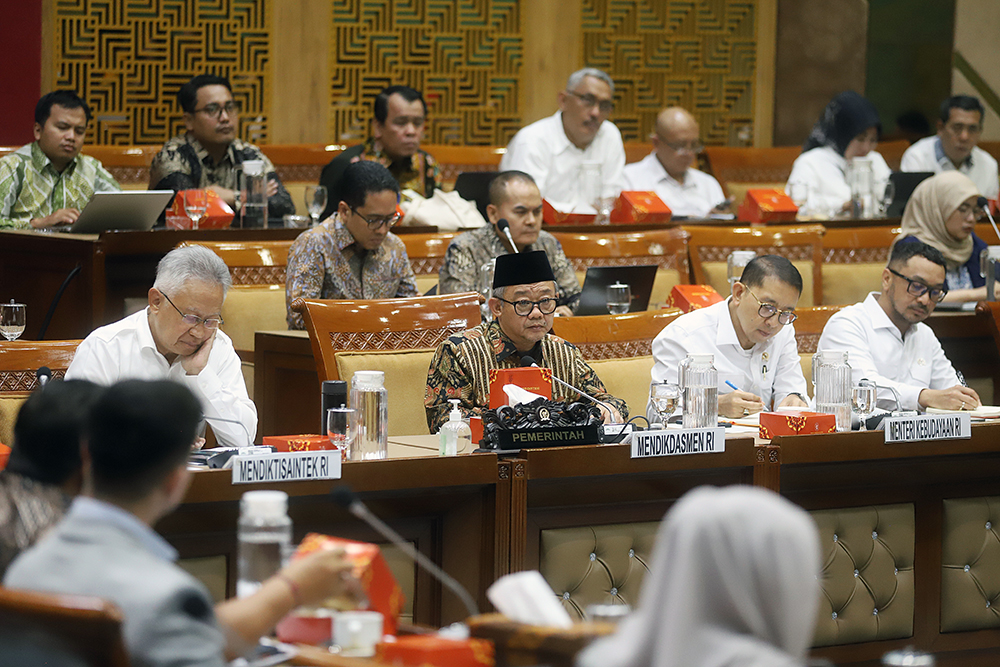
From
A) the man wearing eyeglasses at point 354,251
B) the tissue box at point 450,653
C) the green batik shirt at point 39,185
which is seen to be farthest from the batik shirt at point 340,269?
the tissue box at point 450,653

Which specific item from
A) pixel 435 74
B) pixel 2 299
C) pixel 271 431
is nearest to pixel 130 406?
pixel 271 431

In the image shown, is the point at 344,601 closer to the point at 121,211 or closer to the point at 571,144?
the point at 121,211

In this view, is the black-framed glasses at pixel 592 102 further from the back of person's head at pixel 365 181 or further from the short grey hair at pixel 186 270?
the short grey hair at pixel 186 270

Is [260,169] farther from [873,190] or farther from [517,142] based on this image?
[873,190]

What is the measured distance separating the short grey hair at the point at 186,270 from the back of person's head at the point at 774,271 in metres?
1.60

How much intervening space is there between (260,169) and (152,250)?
3.08ft

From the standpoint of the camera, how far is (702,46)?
29.7ft

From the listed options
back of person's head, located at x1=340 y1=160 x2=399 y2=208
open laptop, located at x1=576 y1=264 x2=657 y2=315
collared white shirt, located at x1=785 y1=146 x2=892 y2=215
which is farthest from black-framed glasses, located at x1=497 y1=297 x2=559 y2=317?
collared white shirt, located at x1=785 y1=146 x2=892 y2=215

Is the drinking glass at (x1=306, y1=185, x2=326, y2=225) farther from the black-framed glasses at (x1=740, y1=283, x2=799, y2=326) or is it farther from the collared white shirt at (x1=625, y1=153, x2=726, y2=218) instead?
the collared white shirt at (x1=625, y1=153, x2=726, y2=218)

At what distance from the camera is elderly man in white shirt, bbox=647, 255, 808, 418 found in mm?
3924

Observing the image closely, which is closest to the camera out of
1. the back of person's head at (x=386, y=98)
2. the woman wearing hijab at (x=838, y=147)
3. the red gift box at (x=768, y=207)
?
the back of person's head at (x=386, y=98)

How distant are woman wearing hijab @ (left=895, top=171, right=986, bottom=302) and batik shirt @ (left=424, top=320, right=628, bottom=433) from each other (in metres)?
2.53

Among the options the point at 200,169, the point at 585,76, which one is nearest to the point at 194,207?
the point at 200,169

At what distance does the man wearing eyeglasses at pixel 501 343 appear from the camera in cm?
361
